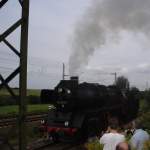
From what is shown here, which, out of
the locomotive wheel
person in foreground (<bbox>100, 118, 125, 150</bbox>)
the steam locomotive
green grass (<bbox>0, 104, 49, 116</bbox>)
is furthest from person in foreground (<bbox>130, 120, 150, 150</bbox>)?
green grass (<bbox>0, 104, 49, 116</bbox>)

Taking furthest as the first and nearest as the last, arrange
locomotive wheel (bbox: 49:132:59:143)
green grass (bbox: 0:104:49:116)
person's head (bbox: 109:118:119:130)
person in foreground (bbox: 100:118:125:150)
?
1. green grass (bbox: 0:104:49:116)
2. locomotive wheel (bbox: 49:132:59:143)
3. person's head (bbox: 109:118:119:130)
4. person in foreground (bbox: 100:118:125:150)

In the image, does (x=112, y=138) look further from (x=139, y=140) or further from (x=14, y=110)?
(x=14, y=110)

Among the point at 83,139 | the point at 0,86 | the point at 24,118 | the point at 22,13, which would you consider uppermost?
the point at 22,13

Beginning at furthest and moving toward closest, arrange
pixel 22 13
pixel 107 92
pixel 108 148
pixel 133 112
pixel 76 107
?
1. pixel 133 112
2. pixel 107 92
3. pixel 76 107
4. pixel 22 13
5. pixel 108 148

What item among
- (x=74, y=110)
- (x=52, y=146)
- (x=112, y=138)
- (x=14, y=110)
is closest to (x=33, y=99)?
(x=14, y=110)

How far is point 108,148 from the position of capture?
24.5ft

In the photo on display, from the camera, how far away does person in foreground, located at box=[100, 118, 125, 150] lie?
7.42 metres

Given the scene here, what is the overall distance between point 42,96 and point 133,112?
10.3m

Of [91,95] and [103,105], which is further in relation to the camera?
[103,105]

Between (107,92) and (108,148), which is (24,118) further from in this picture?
(107,92)

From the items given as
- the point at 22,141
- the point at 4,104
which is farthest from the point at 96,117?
the point at 4,104

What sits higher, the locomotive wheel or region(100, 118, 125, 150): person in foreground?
region(100, 118, 125, 150): person in foreground

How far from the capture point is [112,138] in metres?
7.46

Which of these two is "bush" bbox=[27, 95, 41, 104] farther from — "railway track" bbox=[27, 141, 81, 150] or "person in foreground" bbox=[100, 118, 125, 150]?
"person in foreground" bbox=[100, 118, 125, 150]
